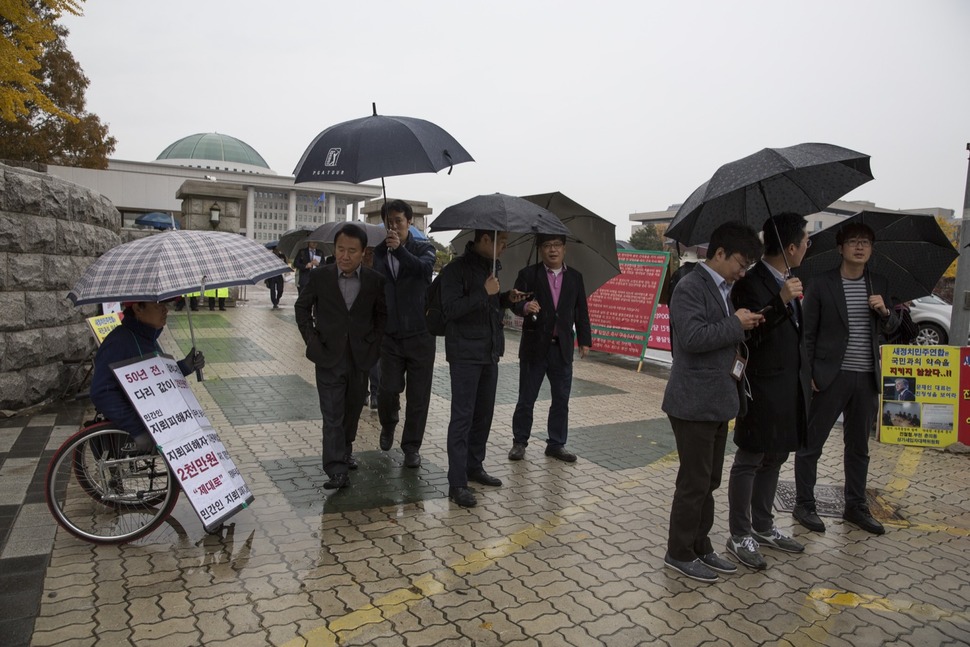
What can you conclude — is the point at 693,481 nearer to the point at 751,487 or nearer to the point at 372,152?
the point at 751,487

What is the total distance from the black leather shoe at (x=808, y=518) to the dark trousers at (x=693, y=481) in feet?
3.71

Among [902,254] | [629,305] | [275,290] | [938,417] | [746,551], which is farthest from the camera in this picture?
[275,290]

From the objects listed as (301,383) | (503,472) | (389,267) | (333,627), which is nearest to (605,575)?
(333,627)

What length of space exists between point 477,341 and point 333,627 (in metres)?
2.18

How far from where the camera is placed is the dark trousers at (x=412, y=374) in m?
5.41

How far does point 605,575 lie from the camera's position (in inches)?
148

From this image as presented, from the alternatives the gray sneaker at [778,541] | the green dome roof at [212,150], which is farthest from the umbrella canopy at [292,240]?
the green dome roof at [212,150]

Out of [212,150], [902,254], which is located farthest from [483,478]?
[212,150]

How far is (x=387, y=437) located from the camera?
19.4 feet

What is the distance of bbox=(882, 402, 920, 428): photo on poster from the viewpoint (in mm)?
6902

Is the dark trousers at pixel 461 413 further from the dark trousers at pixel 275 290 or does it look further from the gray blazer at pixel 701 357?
the dark trousers at pixel 275 290

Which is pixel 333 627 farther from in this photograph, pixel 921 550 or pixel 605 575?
pixel 921 550

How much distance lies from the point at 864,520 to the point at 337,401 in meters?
3.63

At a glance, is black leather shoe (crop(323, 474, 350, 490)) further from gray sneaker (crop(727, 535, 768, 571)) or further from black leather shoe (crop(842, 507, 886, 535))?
black leather shoe (crop(842, 507, 886, 535))
